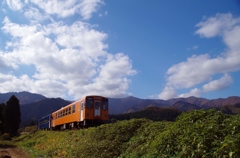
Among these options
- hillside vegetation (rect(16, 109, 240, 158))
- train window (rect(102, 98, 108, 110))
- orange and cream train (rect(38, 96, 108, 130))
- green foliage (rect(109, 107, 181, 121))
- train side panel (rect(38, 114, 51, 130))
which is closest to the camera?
hillside vegetation (rect(16, 109, 240, 158))

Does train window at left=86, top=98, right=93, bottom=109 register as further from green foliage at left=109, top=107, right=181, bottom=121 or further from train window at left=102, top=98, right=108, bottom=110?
green foliage at left=109, top=107, right=181, bottom=121

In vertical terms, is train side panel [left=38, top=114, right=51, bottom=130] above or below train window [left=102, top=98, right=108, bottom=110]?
below

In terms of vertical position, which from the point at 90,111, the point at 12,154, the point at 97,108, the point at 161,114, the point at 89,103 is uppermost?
the point at 89,103

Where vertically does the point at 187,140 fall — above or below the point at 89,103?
below

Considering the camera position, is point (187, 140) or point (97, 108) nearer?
point (187, 140)

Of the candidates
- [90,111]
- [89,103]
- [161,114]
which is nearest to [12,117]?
[161,114]

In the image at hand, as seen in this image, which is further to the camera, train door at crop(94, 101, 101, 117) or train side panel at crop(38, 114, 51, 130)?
train side panel at crop(38, 114, 51, 130)

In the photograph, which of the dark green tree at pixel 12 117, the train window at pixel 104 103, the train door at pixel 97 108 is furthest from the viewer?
the dark green tree at pixel 12 117

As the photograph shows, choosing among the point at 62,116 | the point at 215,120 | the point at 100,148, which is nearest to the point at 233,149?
the point at 215,120

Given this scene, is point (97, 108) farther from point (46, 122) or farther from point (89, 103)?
point (46, 122)

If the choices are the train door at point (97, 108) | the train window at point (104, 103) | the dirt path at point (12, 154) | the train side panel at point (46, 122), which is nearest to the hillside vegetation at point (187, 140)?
the dirt path at point (12, 154)

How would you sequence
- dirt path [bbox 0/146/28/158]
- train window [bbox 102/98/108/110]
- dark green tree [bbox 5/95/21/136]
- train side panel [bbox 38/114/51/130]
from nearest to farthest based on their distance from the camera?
1. dirt path [bbox 0/146/28/158]
2. train window [bbox 102/98/108/110]
3. train side panel [bbox 38/114/51/130]
4. dark green tree [bbox 5/95/21/136]

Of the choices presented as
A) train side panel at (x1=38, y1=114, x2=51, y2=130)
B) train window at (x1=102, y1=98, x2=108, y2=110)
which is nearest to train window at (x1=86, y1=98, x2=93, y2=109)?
train window at (x1=102, y1=98, x2=108, y2=110)

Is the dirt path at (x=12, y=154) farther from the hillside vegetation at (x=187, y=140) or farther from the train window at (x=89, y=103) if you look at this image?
the hillside vegetation at (x=187, y=140)
